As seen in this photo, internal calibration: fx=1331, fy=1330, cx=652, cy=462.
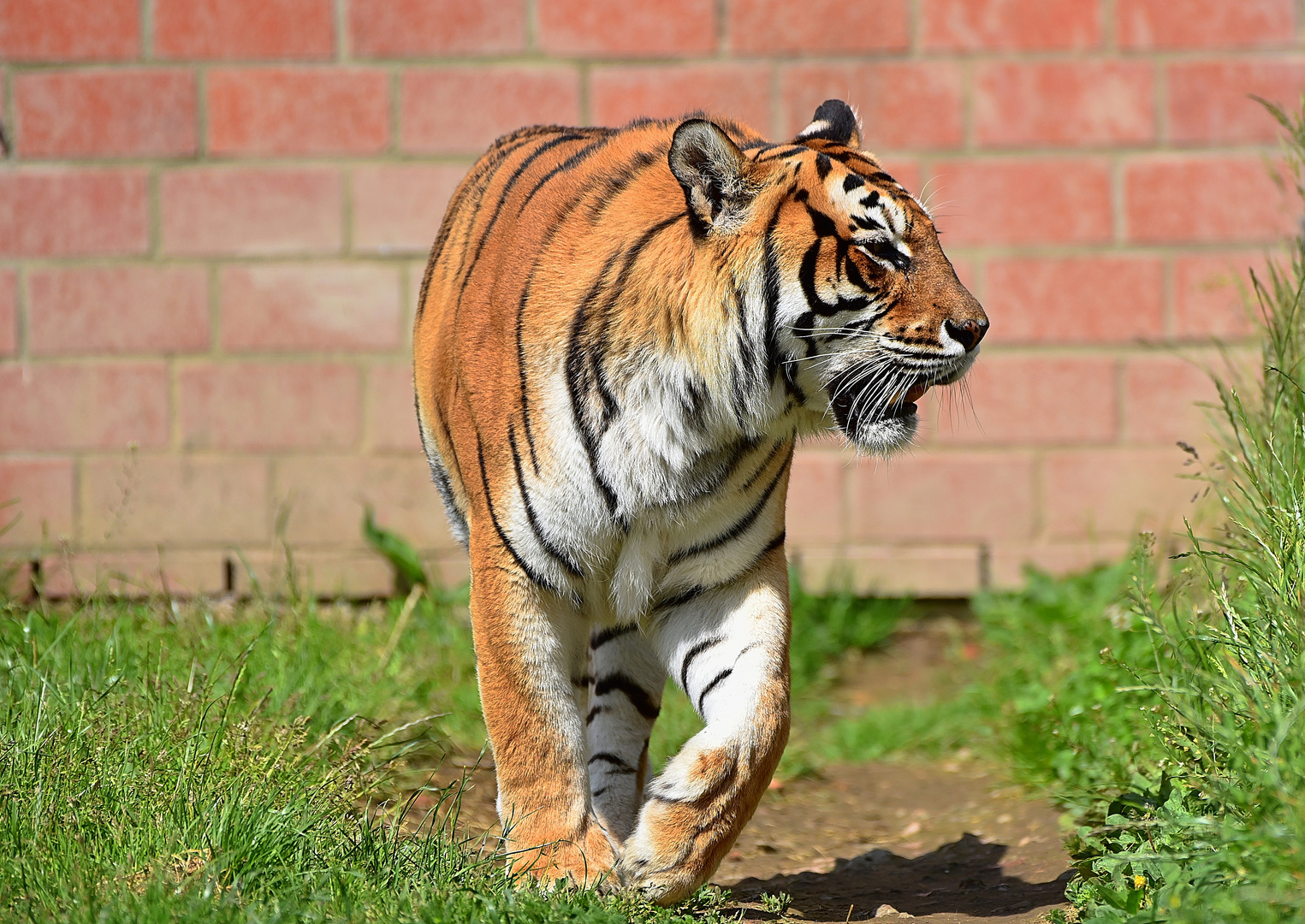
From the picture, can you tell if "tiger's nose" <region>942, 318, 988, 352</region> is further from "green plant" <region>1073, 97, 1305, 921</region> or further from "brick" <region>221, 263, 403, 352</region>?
"brick" <region>221, 263, 403, 352</region>

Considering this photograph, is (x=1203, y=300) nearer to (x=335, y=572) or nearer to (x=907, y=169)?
(x=907, y=169)

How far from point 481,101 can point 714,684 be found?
2.92 meters

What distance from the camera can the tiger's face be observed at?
254cm

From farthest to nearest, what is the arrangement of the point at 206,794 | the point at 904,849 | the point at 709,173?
the point at 904,849 < the point at 709,173 < the point at 206,794

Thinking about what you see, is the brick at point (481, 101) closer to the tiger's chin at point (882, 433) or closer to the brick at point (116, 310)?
the brick at point (116, 310)

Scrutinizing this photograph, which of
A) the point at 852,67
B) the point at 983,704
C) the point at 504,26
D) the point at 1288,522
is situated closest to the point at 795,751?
the point at 983,704

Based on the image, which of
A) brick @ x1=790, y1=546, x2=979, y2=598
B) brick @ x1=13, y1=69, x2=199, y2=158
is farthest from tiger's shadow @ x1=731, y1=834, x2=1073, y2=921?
brick @ x1=13, y1=69, x2=199, y2=158

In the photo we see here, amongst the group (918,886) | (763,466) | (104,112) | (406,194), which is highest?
(104,112)

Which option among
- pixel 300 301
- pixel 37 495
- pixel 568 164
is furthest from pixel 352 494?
pixel 568 164

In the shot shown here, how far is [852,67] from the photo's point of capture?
16.0 ft

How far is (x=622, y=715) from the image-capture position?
3178 mm

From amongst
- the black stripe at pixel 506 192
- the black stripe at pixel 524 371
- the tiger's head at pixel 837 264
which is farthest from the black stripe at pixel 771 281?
the black stripe at pixel 506 192

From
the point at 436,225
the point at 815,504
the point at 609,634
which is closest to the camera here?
the point at 609,634

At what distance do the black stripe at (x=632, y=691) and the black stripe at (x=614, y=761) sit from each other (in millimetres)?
120
